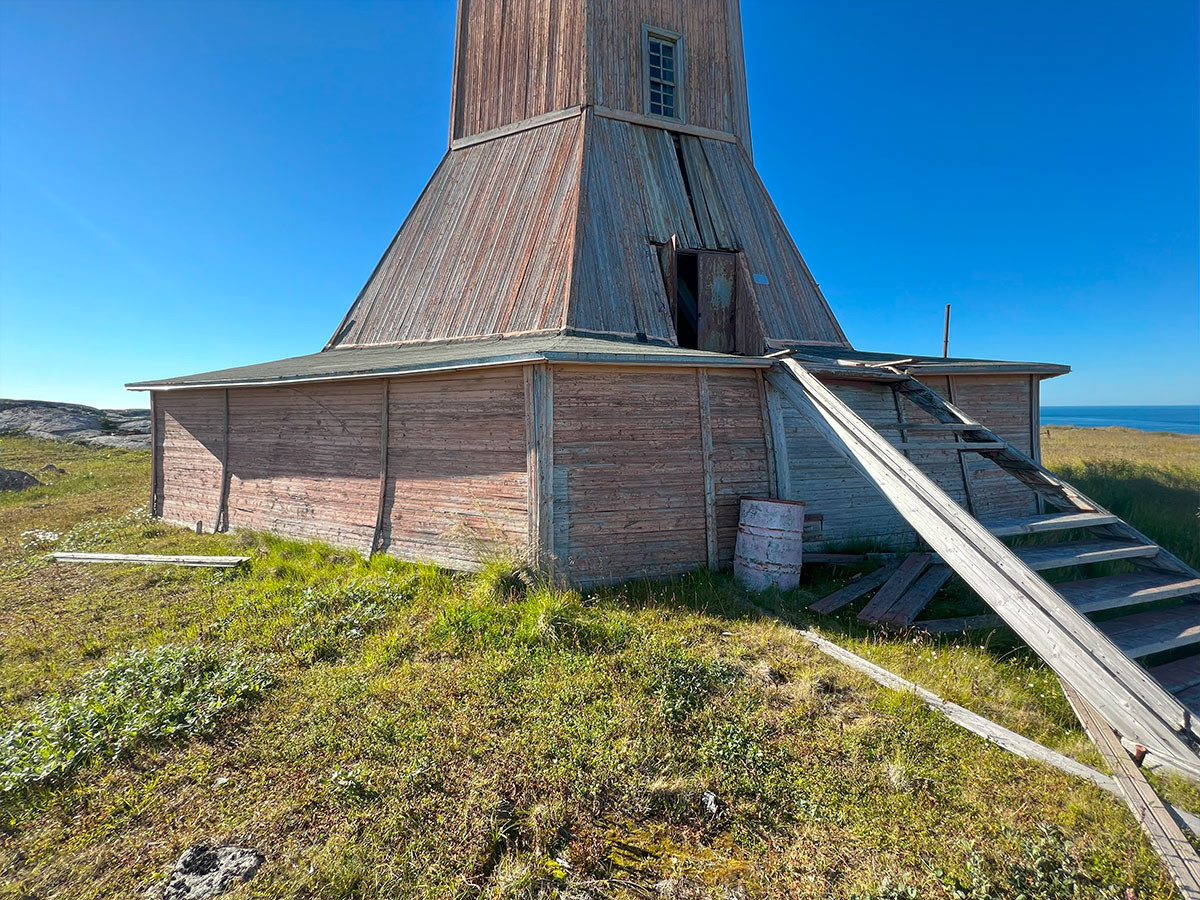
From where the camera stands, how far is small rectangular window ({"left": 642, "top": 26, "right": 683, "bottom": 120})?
12883 millimetres

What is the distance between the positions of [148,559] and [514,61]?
43.3 feet

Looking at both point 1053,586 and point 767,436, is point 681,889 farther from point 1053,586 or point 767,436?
point 767,436

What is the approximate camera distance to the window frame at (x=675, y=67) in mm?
12648

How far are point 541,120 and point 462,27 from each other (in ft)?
13.2

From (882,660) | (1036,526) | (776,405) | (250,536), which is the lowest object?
(882,660)

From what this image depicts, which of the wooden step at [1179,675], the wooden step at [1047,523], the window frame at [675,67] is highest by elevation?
the window frame at [675,67]

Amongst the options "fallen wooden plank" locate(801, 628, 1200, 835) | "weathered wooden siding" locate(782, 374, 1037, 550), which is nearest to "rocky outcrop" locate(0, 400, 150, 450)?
"weathered wooden siding" locate(782, 374, 1037, 550)

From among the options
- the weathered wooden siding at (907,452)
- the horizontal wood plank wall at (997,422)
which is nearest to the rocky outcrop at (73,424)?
the weathered wooden siding at (907,452)

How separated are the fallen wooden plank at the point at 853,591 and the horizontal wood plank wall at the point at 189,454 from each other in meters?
11.9

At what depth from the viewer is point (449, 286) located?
11.7 m

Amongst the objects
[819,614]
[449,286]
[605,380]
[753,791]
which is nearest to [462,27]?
[449,286]

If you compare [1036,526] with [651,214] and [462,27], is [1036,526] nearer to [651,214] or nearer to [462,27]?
[651,214]

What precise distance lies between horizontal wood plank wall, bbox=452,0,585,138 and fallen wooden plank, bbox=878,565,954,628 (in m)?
11.7

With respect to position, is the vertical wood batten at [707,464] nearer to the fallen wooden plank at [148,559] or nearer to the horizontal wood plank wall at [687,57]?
the fallen wooden plank at [148,559]
